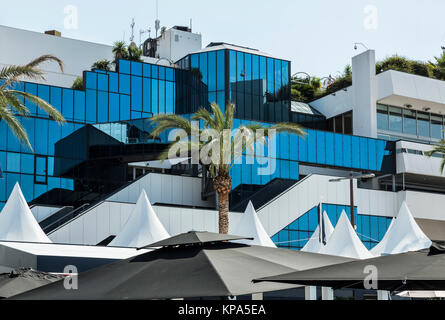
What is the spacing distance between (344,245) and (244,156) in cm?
1489

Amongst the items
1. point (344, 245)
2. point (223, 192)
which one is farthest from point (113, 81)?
point (344, 245)

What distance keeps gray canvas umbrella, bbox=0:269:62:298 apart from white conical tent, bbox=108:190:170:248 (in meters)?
16.7

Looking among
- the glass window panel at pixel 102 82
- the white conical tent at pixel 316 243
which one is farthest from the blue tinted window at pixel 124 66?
the white conical tent at pixel 316 243

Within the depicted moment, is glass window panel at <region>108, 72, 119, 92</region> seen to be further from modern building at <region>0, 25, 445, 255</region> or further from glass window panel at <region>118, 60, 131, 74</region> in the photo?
glass window panel at <region>118, 60, 131, 74</region>

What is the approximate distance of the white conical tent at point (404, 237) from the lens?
103 feet

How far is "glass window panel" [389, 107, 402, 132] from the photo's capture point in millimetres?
53875

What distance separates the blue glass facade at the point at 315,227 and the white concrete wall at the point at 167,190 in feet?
18.0

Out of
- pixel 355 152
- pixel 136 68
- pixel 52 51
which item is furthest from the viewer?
pixel 52 51

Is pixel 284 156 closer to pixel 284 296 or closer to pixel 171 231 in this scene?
pixel 171 231

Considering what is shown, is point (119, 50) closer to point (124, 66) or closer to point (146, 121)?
point (124, 66)

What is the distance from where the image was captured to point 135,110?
5525 centimetres

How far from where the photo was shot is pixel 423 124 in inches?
2206

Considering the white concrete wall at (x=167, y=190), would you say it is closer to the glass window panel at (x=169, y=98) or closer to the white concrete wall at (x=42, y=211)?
the white concrete wall at (x=42, y=211)

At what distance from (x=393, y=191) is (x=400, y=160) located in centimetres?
216
